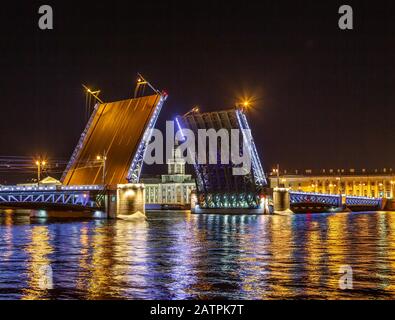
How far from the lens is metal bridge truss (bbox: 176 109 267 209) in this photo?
57156mm

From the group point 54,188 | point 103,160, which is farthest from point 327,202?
point 54,188

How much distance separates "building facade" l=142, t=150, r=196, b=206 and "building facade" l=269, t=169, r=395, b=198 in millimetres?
16310

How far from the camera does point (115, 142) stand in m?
55.0

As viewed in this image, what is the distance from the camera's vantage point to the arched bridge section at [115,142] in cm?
5220

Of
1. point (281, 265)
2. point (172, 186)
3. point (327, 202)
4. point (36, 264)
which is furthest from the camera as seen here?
point (172, 186)

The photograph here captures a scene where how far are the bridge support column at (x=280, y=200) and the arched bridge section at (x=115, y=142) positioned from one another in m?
19.1

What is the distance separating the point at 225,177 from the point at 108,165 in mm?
12329

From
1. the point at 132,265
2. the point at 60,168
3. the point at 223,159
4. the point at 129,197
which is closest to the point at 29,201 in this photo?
the point at 129,197

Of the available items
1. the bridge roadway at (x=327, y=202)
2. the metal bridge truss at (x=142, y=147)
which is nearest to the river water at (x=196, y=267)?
the metal bridge truss at (x=142, y=147)

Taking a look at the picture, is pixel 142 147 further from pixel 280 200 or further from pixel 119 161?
pixel 280 200

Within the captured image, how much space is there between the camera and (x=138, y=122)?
A: 173 ft

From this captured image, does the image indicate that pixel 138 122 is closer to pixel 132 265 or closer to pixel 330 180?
pixel 132 265

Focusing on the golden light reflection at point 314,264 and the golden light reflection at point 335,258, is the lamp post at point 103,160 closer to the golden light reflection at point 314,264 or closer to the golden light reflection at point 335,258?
the golden light reflection at point 335,258
